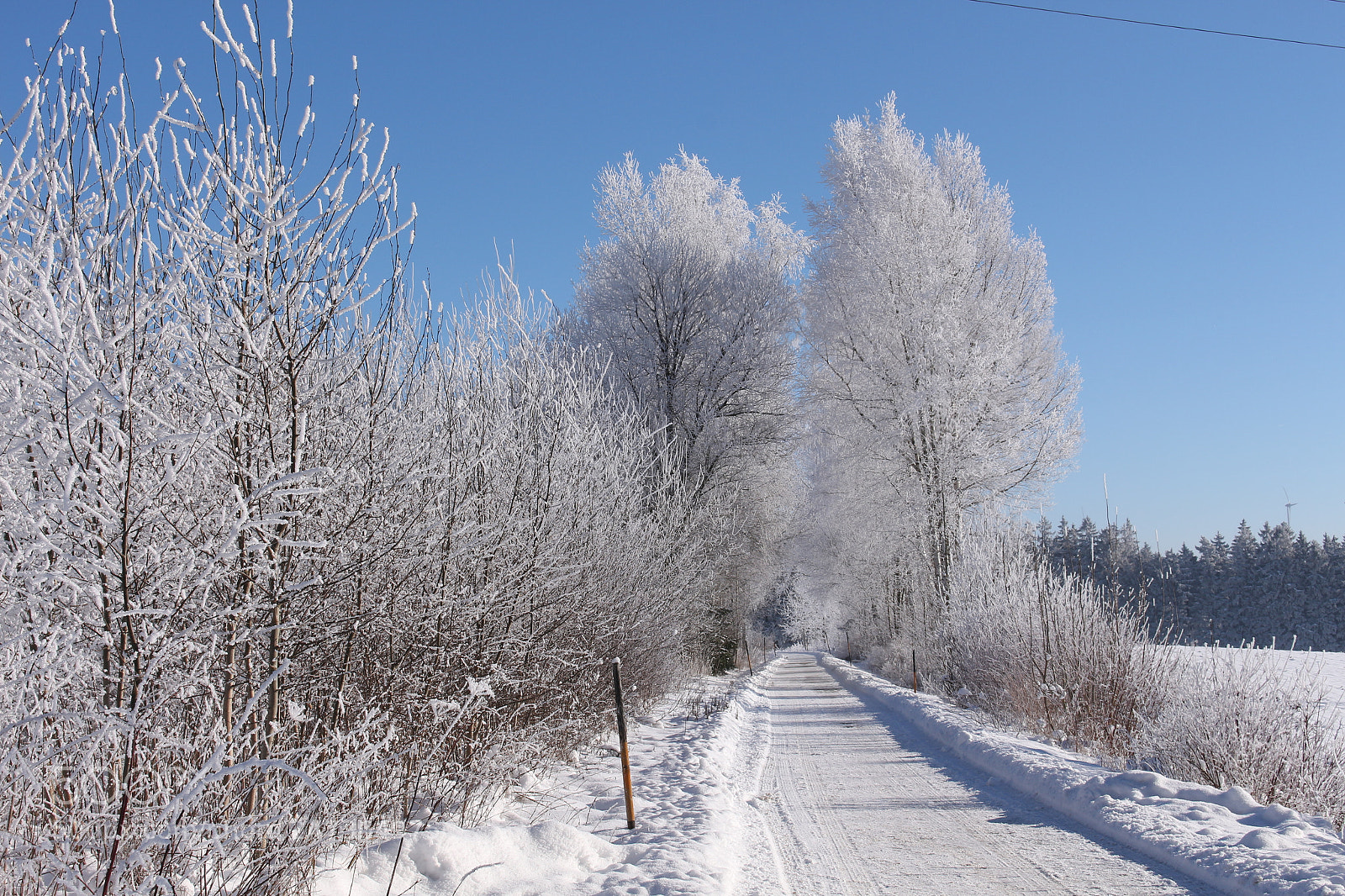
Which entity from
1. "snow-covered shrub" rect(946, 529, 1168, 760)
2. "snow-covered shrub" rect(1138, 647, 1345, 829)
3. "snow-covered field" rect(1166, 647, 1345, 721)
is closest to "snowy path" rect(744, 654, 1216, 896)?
"snow-covered shrub" rect(1138, 647, 1345, 829)

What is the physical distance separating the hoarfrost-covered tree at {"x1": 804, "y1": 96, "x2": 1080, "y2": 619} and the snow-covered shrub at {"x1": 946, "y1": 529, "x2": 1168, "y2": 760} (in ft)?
7.79

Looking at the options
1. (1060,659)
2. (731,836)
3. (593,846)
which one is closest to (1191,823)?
(731,836)

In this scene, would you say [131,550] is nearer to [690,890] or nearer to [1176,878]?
[690,890]

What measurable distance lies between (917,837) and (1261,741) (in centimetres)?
→ 319

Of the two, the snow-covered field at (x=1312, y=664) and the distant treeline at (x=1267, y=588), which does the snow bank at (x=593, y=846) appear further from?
the distant treeline at (x=1267, y=588)

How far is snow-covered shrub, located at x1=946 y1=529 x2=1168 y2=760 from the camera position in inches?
347

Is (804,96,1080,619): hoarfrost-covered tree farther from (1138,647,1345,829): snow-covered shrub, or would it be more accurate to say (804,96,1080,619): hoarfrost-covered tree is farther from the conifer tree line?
(1138,647,1345,829): snow-covered shrub

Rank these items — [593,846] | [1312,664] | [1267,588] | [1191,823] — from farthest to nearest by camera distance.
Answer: [1267,588]
[1312,664]
[1191,823]
[593,846]

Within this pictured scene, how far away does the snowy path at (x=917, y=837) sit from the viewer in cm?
419

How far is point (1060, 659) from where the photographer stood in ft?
31.2

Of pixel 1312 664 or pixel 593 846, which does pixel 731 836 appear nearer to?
pixel 593 846

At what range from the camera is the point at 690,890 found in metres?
3.90

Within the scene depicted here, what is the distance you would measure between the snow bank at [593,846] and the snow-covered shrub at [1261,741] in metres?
3.76

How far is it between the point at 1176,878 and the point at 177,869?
474cm
